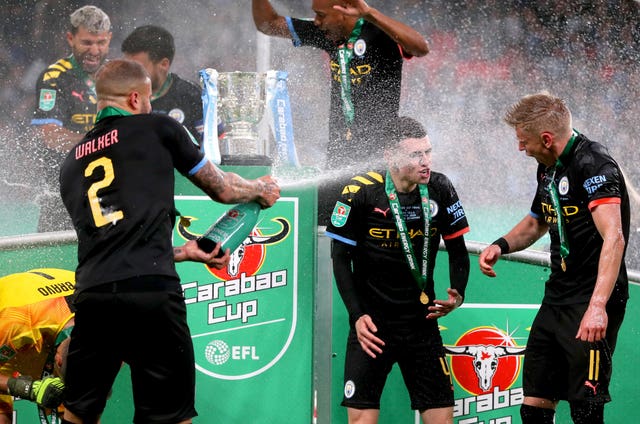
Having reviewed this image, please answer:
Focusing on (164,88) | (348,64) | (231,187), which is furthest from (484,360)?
(164,88)

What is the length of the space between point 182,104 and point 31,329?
9.56ft

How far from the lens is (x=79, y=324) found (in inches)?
164

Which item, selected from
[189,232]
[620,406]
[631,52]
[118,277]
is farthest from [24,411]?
[631,52]

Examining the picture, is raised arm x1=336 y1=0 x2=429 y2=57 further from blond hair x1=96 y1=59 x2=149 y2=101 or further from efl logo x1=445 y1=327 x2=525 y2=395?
blond hair x1=96 y1=59 x2=149 y2=101

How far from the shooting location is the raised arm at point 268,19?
6.64 meters

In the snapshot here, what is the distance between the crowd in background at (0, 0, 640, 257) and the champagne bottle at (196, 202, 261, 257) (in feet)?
14.8

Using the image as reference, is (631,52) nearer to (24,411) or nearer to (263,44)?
(263,44)

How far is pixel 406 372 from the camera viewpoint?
17.3 ft

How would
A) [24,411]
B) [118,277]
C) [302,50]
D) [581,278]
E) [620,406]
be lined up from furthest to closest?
[302,50]
[620,406]
[24,411]
[581,278]
[118,277]

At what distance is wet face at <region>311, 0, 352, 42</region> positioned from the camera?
6129mm

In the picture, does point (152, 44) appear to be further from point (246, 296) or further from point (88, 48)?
point (246, 296)

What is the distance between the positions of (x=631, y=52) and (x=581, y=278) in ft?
21.7

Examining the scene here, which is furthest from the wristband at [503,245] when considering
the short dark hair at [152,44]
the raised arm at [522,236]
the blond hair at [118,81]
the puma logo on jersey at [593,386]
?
the short dark hair at [152,44]

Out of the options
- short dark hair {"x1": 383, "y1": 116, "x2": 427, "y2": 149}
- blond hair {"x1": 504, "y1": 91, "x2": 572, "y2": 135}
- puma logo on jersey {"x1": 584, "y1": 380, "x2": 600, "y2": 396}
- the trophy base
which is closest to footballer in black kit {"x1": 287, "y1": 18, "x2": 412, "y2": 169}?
short dark hair {"x1": 383, "y1": 116, "x2": 427, "y2": 149}
